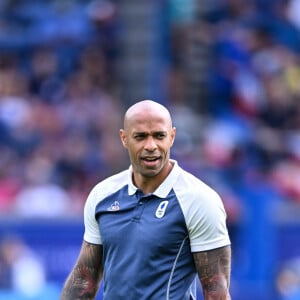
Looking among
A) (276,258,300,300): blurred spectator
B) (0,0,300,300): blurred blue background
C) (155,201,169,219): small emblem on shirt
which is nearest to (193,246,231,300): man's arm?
(155,201,169,219): small emblem on shirt

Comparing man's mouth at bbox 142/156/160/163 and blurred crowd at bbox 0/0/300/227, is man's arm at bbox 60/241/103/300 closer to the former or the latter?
man's mouth at bbox 142/156/160/163

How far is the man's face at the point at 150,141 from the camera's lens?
16.8ft

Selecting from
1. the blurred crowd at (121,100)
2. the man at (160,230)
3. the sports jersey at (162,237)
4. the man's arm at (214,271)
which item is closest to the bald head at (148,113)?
the man at (160,230)

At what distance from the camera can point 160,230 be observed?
5152 mm

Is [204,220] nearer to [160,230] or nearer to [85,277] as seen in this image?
[160,230]

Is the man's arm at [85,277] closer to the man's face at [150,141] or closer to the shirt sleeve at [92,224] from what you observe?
the shirt sleeve at [92,224]

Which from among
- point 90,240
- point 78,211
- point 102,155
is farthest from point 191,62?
point 90,240

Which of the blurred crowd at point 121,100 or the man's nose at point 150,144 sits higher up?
the blurred crowd at point 121,100

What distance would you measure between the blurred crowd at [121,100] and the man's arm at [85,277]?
6.73m

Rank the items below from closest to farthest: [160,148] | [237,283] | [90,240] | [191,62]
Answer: [160,148] → [90,240] → [237,283] → [191,62]

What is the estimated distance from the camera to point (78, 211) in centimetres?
1233

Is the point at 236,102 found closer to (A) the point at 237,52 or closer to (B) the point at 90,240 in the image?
(A) the point at 237,52

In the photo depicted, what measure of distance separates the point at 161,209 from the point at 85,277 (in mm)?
609

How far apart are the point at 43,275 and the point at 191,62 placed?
4.79 metres
